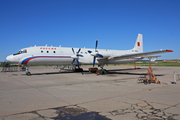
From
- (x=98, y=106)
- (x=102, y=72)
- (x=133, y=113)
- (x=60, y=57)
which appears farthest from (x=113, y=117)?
(x=60, y=57)

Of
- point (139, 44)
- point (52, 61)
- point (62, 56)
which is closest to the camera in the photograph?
point (52, 61)

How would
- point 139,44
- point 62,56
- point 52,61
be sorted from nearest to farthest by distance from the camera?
1. point 52,61
2. point 62,56
3. point 139,44

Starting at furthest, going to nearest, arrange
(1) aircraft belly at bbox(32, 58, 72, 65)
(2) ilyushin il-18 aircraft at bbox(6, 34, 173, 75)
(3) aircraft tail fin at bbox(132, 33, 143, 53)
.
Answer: (3) aircraft tail fin at bbox(132, 33, 143, 53) < (1) aircraft belly at bbox(32, 58, 72, 65) < (2) ilyushin il-18 aircraft at bbox(6, 34, 173, 75)

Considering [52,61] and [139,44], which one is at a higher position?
[139,44]

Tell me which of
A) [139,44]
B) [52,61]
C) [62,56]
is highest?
[139,44]

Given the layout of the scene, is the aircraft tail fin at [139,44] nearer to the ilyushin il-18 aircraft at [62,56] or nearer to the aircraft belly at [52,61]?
the ilyushin il-18 aircraft at [62,56]

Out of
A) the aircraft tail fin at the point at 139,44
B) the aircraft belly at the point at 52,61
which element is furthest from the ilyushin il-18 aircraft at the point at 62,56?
the aircraft tail fin at the point at 139,44

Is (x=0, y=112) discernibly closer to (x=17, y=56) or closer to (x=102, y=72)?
(x=17, y=56)

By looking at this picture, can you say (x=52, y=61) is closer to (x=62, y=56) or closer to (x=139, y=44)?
(x=62, y=56)

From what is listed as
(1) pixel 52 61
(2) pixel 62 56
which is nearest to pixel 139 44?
(2) pixel 62 56

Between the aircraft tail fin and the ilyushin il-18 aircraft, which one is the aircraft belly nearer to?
the ilyushin il-18 aircraft

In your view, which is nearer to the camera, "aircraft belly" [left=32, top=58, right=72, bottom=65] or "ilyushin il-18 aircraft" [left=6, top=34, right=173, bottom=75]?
"ilyushin il-18 aircraft" [left=6, top=34, right=173, bottom=75]

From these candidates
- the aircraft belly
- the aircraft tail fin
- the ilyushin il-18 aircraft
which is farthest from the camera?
the aircraft tail fin

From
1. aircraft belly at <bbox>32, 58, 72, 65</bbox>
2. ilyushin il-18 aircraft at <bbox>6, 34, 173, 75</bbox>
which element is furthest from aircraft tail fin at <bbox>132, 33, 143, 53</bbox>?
aircraft belly at <bbox>32, 58, 72, 65</bbox>
